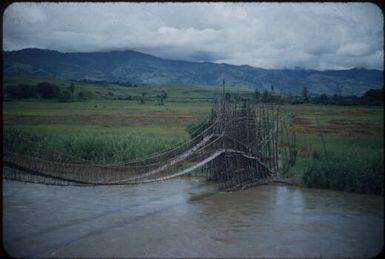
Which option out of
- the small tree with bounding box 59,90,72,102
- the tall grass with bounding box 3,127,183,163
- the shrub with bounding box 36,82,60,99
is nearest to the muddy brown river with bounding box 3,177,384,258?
the tall grass with bounding box 3,127,183,163

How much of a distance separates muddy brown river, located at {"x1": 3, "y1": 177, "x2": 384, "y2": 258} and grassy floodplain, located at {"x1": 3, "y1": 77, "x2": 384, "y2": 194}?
0.79 metres

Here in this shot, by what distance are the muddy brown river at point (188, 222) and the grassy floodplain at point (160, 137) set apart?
2.60ft

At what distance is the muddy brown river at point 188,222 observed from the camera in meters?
8.48

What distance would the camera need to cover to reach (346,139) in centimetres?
1977

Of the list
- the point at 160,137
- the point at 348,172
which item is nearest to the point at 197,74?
the point at 160,137

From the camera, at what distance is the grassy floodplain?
43.4 ft

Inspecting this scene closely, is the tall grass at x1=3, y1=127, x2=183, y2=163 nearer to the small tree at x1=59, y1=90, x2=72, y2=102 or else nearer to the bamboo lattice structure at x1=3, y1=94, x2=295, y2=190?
the bamboo lattice structure at x1=3, y1=94, x2=295, y2=190

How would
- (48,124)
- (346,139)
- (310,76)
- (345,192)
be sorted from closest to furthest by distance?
(345,192) < (346,139) < (48,124) < (310,76)

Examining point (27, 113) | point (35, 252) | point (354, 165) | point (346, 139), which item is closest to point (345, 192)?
point (354, 165)

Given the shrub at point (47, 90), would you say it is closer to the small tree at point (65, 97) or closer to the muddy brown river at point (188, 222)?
the small tree at point (65, 97)

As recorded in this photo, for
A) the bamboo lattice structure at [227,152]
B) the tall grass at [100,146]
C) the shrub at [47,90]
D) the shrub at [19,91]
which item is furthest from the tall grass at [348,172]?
the shrub at [47,90]

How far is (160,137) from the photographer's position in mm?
21000

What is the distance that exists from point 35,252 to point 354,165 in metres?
9.96

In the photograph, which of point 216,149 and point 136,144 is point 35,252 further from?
point 136,144
